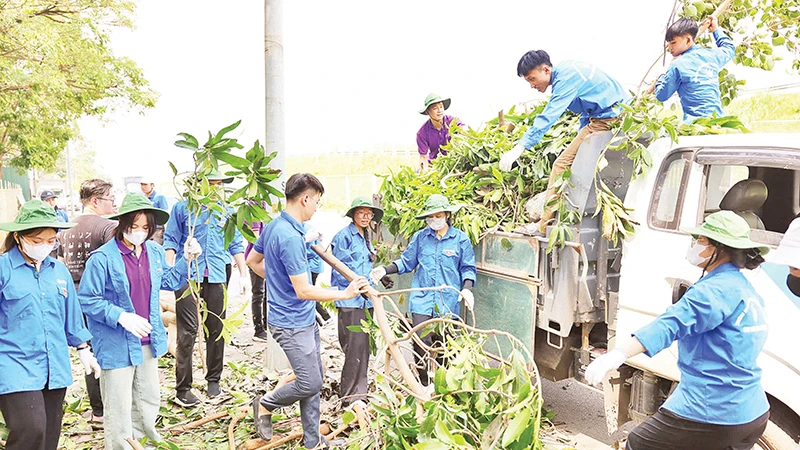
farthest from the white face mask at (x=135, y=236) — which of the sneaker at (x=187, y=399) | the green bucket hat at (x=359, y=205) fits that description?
the sneaker at (x=187, y=399)

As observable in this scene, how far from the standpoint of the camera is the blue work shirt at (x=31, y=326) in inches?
130

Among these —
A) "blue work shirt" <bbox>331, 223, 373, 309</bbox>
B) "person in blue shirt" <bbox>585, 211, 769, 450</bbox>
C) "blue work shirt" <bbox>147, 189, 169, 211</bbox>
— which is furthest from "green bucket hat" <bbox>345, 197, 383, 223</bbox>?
"blue work shirt" <bbox>147, 189, 169, 211</bbox>

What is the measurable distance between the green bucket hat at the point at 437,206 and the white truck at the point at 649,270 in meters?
0.56

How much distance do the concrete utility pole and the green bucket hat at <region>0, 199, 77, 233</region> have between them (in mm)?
2402

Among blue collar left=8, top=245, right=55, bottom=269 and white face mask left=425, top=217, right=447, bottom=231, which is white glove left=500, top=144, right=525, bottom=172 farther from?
blue collar left=8, top=245, right=55, bottom=269

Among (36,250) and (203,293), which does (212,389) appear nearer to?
(203,293)

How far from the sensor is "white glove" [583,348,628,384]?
2.66 meters

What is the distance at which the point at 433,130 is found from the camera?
7324 millimetres

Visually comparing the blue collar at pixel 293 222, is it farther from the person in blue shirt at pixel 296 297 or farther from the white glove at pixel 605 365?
the white glove at pixel 605 365

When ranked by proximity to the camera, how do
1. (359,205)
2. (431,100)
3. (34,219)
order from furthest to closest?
1. (431,100)
2. (359,205)
3. (34,219)

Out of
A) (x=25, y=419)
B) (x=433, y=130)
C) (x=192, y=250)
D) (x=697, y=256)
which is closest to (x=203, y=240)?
(x=192, y=250)

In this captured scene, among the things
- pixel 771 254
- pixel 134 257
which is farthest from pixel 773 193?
pixel 134 257

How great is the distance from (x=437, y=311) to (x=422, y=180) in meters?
1.53

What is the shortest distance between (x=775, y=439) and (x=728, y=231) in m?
1.28
